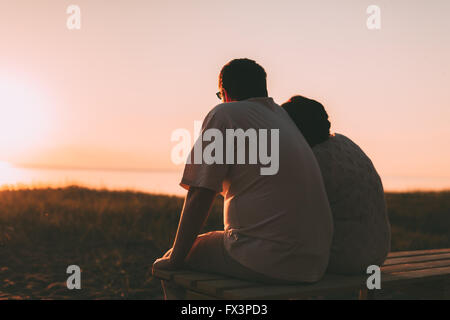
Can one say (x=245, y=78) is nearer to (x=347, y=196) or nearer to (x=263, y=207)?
(x=263, y=207)

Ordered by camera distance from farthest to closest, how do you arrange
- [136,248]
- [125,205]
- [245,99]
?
1. [125,205]
2. [136,248]
3. [245,99]

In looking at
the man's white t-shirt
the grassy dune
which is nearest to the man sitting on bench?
the man's white t-shirt

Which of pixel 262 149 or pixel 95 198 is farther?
pixel 95 198

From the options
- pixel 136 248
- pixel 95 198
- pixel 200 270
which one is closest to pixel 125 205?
pixel 95 198

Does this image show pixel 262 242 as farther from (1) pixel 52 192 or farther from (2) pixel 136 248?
(1) pixel 52 192

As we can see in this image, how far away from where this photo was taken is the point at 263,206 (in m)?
2.37

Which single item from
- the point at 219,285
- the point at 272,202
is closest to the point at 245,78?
the point at 272,202

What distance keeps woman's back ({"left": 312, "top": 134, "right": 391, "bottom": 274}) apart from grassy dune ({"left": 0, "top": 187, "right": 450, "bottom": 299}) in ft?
9.38

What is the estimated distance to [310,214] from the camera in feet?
7.93

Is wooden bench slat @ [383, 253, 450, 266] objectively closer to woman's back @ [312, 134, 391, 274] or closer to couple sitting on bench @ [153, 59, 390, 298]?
woman's back @ [312, 134, 391, 274]

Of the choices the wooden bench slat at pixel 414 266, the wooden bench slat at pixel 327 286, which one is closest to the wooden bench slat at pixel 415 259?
the wooden bench slat at pixel 414 266

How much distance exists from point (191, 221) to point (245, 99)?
2.51ft

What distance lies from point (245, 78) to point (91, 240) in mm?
4997
